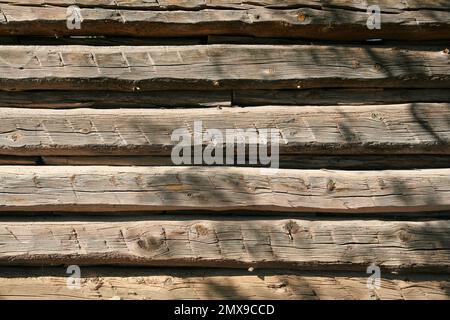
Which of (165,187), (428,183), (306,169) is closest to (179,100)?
(165,187)

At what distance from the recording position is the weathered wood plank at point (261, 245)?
2.53m

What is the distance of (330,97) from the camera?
2578 millimetres

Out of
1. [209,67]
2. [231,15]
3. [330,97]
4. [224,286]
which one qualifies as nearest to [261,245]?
[224,286]

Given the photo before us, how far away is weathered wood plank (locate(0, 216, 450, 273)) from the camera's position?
2.53 m

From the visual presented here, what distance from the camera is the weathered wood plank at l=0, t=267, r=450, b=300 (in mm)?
2580

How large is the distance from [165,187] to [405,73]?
143 centimetres

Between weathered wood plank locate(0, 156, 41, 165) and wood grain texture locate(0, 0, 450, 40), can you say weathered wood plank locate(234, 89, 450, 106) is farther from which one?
weathered wood plank locate(0, 156, 41, 165)

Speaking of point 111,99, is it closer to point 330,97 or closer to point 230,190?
point 230,190

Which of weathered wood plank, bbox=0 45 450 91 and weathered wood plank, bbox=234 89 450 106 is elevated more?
weathered wood plank, bbox=0 45 450 91

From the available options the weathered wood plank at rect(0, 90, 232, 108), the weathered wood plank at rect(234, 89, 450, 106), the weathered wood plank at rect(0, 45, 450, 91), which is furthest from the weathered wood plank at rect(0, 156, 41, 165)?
the weathered wood plank at rect(234, 89, 450, 106)

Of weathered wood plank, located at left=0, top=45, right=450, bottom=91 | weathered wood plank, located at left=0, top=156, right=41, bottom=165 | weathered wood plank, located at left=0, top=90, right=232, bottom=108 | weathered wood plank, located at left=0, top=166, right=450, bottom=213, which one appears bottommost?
weathered wood plank, located at left=0, top=166, right=450, bottom=213

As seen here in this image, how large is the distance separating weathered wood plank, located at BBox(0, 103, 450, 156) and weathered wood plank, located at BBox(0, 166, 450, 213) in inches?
5.6

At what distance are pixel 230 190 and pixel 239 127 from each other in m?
0.34
